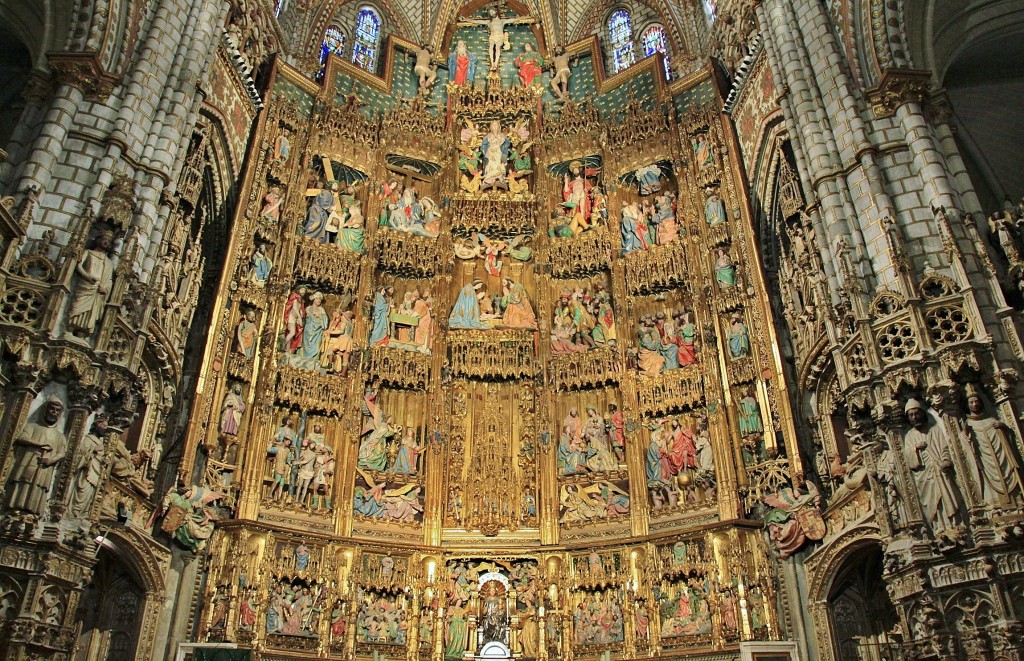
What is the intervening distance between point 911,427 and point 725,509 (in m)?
5.23

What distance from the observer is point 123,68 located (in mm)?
12938

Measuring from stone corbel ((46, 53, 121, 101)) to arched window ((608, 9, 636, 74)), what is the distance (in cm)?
1390

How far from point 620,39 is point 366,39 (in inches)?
289

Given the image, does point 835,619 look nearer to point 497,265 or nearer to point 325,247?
point 497,265

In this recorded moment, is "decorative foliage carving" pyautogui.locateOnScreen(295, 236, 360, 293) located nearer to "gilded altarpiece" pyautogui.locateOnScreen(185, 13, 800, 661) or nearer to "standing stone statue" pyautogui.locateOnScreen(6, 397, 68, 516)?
"gilded altarpiece" pyautogui.locateOnScreen(185, 13, 800, 661)

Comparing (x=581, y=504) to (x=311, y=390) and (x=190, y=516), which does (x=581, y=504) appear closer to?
(x=311, y=390)

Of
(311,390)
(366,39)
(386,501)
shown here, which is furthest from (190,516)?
(366,39)

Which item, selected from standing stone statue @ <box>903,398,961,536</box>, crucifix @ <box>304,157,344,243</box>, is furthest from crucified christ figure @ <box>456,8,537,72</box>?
standing stone statue @ <box>903,398,961,536</box>

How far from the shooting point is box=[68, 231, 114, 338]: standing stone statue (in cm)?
1058

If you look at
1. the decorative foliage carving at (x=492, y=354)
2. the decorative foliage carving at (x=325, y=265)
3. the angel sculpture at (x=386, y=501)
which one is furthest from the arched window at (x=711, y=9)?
the angel sculpture at (x=386, y=501)

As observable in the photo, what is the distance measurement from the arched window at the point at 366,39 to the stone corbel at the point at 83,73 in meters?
10.5

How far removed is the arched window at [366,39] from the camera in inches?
891

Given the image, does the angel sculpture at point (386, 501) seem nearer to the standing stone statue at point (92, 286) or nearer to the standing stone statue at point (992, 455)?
the standing stone statue at point (92, 286)

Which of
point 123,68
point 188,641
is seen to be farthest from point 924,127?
point 188,641
